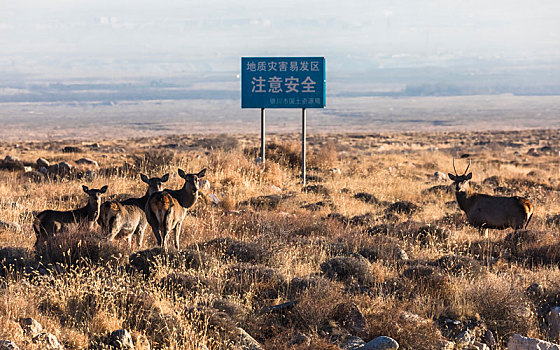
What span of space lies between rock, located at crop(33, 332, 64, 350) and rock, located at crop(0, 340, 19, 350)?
0.23 meters

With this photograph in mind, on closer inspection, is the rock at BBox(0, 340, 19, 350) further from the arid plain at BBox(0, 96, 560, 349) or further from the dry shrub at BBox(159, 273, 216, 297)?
the dry shrub at BBox(159, 273, 216, 297)

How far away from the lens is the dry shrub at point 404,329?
6.98 meters

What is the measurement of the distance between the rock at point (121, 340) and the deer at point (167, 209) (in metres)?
2.87

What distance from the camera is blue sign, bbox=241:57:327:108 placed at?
20.4 meters

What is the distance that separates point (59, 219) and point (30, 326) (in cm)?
334

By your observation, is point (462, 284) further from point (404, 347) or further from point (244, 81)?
point (244, 81)

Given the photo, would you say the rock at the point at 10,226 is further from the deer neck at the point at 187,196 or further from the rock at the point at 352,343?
the rock at the point at 352,343

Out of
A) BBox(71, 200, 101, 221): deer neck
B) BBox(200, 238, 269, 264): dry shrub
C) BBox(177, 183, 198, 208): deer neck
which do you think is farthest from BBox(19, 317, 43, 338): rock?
BBox(177, 183, 198, 208): deer neck

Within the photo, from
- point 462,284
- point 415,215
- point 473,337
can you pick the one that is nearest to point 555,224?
point 415,215

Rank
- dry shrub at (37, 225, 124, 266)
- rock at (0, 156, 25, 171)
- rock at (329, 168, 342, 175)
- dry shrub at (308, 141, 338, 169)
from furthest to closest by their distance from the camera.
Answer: dry shrub at (308, 141, 338, 169) → rock at (329, 168, 342, 175) → rock at (0, 156, 25, 171) → dry shrub at (37, 225, 124, 266)

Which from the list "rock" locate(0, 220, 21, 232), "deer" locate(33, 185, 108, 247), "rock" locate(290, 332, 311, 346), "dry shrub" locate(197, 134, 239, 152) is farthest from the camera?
"dry shrub" locate(197, 134, 239, 152)

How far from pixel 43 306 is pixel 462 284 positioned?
15.8ft

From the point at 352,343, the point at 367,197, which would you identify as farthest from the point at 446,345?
the point at 367,197

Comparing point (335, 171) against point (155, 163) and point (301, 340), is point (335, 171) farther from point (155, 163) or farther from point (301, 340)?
point (301, 340)
